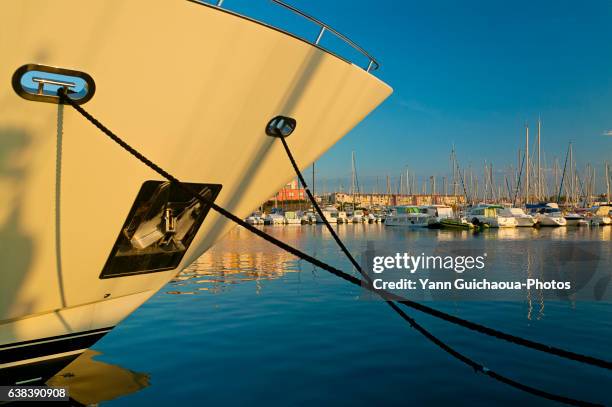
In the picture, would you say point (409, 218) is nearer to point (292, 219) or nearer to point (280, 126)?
point (292, 219)

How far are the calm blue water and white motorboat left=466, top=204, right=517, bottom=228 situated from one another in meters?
37.4

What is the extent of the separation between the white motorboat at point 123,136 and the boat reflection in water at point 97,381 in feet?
3.70

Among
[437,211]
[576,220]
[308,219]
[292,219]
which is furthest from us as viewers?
[308,219]

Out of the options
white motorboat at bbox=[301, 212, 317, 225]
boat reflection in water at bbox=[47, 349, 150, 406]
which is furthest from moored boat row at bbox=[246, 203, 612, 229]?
boat reflection in water at bbox=[47, 349, 150, 406]

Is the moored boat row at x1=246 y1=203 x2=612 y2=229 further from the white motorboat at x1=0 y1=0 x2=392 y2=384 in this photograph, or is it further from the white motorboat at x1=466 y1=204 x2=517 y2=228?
the white motorboat at x1=0 y1=0 x2=392 y2=384

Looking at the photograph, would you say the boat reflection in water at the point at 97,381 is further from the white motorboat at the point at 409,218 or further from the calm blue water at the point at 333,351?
the white motorboat at the point at 409,218

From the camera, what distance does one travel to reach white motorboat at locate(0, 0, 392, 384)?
2938 mm

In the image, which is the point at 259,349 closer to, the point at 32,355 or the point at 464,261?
the point at 32,355

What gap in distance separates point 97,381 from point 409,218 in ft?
169

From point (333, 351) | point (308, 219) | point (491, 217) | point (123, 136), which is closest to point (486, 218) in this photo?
point (491, 217)

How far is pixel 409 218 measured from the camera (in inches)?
2165

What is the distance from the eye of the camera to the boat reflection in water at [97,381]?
532 cm

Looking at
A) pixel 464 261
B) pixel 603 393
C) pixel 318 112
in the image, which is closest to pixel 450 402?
pixel 603 393

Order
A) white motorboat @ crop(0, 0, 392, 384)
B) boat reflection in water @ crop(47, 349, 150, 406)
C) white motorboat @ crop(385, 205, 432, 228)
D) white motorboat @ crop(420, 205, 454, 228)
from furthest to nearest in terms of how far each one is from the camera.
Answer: white motorboat @ crop(420, 205, 454, 228)
white motorboat @ crop(385, 205, 432, 228)
boat reflection in water @ crop(47, 349, 150, 406)
white motorboat @ crop(0, 0, 392, 384)
